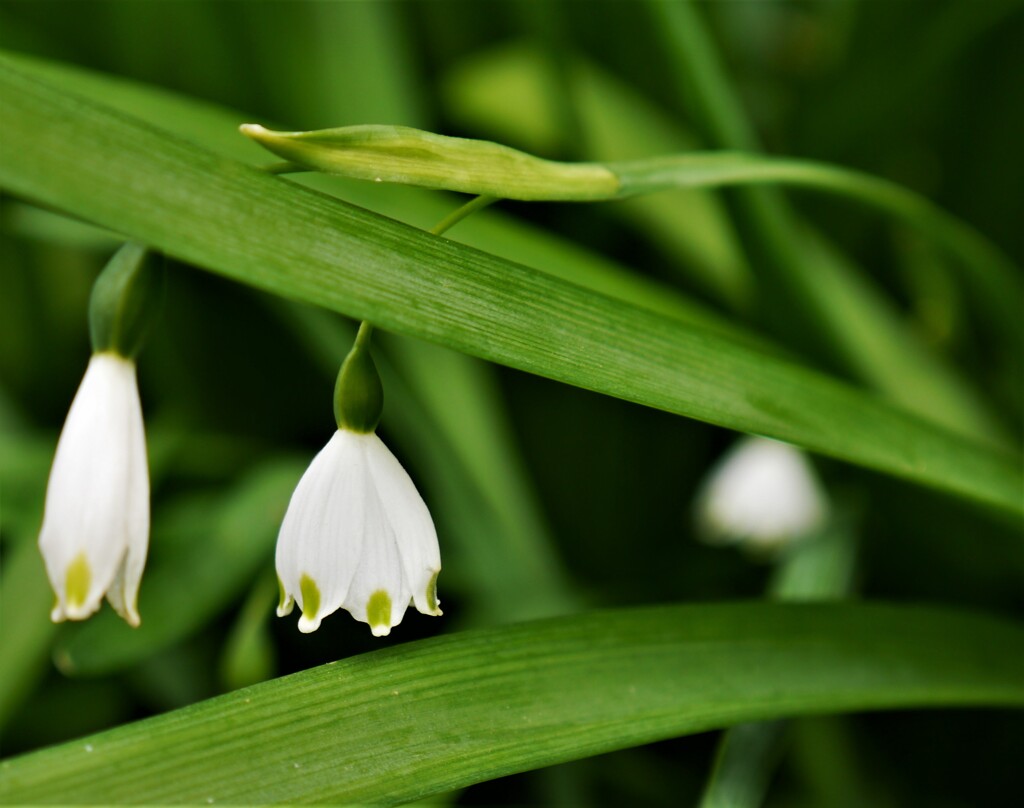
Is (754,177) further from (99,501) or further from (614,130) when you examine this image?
(614,130)

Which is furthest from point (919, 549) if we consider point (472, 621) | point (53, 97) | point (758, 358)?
point (53, 97)

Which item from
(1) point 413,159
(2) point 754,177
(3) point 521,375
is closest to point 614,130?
(3) point 521,375

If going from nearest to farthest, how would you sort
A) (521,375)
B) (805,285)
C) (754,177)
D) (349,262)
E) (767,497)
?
(349,262)
(754,177)
(805,285)
(767,497)
(521,375)

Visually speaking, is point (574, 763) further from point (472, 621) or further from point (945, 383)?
point (945, 383)

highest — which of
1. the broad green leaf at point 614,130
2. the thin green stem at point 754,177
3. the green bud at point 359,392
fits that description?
the broad green leaf at point 614,130

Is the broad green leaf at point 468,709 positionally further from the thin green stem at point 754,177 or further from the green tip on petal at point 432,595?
the thin green stem at point 754,177

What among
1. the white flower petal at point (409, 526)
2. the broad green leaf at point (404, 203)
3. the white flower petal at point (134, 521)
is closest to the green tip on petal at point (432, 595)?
the white flower petal at point (409, 526)
